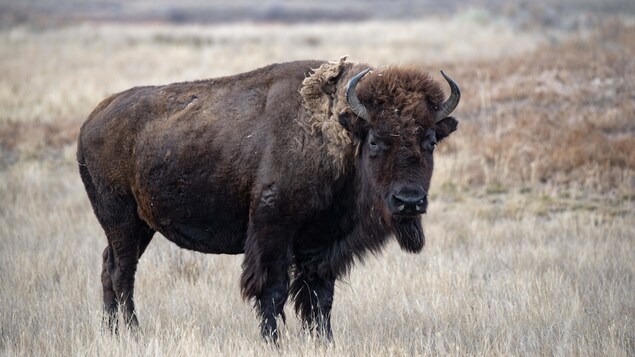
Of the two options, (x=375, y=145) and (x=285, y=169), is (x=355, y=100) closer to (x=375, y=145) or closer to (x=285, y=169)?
(x=375, y=145)

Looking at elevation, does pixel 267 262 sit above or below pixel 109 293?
above

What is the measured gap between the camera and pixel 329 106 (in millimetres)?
7117

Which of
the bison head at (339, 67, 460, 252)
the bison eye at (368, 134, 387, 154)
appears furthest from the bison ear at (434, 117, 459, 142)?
the bison eye at (368, 134, 387, 154)

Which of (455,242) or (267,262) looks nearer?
(267,262)

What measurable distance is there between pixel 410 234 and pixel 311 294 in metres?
1.08

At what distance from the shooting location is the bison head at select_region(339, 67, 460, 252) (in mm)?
6465

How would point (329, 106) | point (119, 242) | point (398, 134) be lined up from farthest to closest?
point (119, 242) → point (329, 106) → point (398, 134)

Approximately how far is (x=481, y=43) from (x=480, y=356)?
2264cm

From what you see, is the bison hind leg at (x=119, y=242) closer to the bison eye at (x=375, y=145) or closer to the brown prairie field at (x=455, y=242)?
the brown prairie field at (x=455, y=242)

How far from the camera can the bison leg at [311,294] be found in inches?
284

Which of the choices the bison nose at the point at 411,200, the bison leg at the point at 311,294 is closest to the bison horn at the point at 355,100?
the bison nose at the point at 411,200

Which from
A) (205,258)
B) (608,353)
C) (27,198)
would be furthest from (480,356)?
(27,198)

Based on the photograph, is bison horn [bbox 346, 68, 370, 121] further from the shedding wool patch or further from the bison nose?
the bison nose

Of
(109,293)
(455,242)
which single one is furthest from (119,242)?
(455,242)
